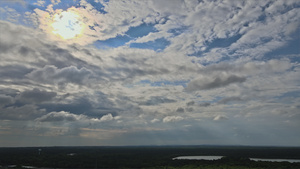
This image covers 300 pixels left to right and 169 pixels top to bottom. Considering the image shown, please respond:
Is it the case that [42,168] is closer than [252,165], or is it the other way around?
[252,165]

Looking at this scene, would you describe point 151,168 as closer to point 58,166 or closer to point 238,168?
point 238,168

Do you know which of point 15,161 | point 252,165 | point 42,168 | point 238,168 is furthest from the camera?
point 15,161

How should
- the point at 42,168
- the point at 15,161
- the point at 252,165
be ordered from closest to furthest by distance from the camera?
the point at 252,165, the point at 42,168, the point at 15,161

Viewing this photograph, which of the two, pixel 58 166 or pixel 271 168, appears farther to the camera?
pixel 58 166

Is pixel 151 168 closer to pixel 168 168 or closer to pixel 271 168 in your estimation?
pixel 168 168

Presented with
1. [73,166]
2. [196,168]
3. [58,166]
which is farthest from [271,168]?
[58,166]

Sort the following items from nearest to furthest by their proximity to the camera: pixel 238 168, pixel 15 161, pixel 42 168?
pixel 238 168 < pixel 42 168 < pixel 15 161

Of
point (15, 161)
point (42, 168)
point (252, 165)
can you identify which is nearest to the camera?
point (252, 165)

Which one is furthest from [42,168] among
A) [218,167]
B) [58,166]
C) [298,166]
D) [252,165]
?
[298,166]

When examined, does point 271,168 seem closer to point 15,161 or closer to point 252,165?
point 252,165
